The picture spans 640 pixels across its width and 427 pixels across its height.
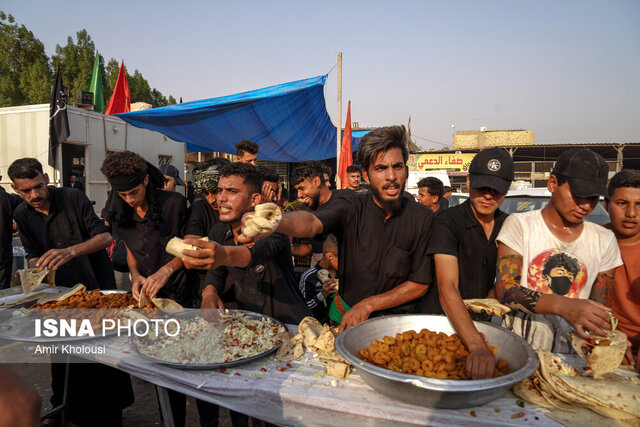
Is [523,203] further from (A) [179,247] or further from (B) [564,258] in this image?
(A) [179,247]

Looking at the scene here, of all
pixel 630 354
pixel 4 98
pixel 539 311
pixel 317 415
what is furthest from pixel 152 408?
pixel 4 98

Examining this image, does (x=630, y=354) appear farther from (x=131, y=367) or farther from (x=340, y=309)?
(x=131, y=367)

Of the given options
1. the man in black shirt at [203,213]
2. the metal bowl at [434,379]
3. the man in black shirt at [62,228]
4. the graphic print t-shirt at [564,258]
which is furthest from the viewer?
the man in black shirt at [62,228]

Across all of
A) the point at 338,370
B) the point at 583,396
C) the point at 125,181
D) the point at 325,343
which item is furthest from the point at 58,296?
the point at 583,396

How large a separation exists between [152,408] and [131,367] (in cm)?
195

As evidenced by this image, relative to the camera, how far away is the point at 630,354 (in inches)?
70.6

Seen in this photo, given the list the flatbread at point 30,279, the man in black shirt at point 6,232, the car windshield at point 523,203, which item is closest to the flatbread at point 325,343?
the flatbread at point 30,279

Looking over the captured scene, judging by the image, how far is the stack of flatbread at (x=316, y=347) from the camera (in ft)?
5.57

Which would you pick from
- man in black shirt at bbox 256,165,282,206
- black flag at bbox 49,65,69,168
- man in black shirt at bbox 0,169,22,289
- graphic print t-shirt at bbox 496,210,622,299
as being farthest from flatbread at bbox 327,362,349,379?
black flag at bbox 49,65,69,168

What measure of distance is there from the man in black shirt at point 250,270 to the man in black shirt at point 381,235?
445 millimetres

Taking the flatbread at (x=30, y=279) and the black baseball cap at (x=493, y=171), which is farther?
the flatbread at (x=30, y=279)

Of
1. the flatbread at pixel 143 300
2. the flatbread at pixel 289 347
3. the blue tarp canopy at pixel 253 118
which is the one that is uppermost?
the blue tarp canopy at pixel 253 118

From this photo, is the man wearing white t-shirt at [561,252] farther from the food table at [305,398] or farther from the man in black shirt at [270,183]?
the man in black shirt at [270,183]

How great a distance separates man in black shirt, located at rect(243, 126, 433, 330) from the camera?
6.64 ft
